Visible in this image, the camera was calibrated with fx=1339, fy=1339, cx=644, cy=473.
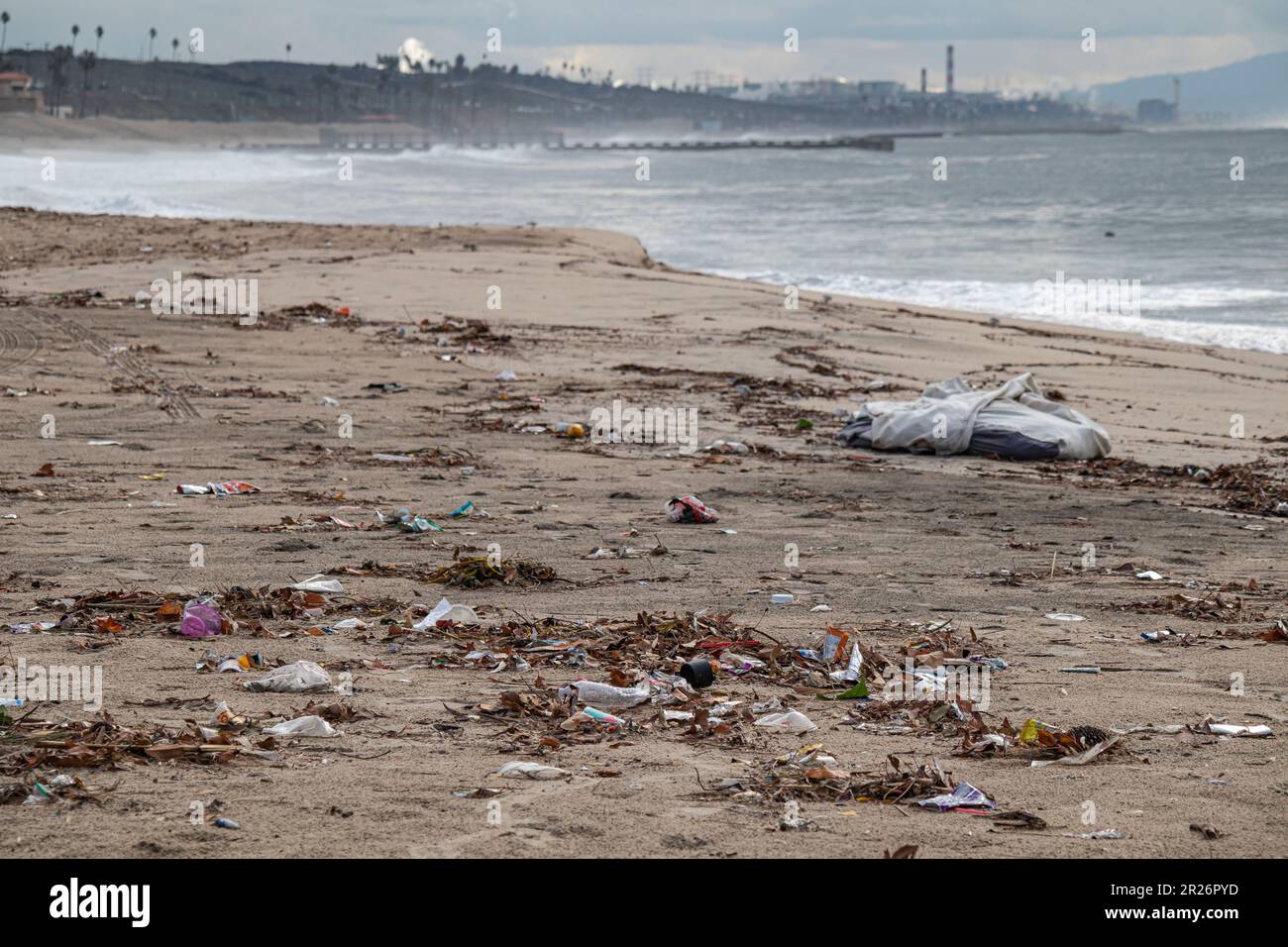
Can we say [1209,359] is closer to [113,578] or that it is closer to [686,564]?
[686,564]

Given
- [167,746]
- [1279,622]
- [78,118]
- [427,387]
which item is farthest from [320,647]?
[78,118]

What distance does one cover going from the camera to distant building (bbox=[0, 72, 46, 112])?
383 feet

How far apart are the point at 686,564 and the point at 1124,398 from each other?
8027 mm

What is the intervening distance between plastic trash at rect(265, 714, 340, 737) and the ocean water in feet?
57.7

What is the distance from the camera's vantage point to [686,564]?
23.1ft

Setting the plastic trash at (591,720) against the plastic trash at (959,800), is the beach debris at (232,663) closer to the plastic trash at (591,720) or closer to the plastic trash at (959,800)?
the plastic trash at (591,720)

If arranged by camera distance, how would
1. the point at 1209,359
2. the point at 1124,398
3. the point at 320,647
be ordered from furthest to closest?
1. the point at 1209,359
2. the point at 1124,398
3. the point at 320,647

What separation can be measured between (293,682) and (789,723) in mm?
1741

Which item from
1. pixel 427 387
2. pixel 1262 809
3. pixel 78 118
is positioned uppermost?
pixel 78 118

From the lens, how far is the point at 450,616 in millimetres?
5719

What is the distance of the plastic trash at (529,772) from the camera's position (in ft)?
13.0

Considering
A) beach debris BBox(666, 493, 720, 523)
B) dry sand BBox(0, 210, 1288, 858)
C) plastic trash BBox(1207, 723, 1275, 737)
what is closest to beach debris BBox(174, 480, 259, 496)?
dry sand BBox(0, 210, 1288, 858)

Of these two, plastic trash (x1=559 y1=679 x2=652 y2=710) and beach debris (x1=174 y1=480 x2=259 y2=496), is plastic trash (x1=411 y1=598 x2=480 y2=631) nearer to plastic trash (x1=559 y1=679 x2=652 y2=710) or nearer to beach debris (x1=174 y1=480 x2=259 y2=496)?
plastic trash (x1=559 y1=679 x2=652 y2=710)
